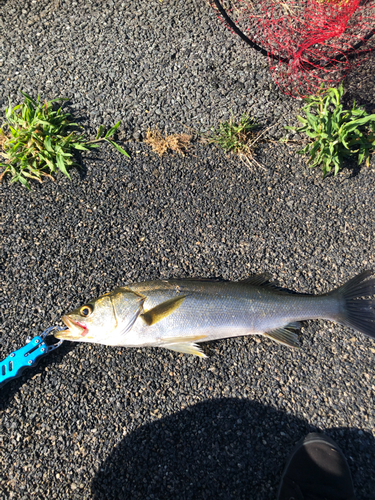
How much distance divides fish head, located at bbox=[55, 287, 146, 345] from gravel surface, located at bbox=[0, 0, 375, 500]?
373 millimetres

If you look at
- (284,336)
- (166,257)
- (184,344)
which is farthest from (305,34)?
(184,344)

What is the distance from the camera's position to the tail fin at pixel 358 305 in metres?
2.95

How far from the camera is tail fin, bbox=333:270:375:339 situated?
295 centimetres

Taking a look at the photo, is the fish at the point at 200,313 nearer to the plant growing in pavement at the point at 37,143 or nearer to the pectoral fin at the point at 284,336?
the pectoral fin at the point at 284,336

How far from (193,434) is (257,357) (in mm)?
919

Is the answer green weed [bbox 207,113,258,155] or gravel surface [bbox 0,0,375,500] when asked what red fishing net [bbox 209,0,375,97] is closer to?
gravel surface [bbox 0,0,375,500]

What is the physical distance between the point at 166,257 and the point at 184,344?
3.07ft

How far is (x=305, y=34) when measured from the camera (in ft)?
13.0

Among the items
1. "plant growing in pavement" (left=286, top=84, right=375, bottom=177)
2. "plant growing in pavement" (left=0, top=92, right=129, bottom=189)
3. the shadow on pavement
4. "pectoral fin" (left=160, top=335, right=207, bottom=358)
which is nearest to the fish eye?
"pectoral fin" (left=160, top=335, right=207, bottom=358)

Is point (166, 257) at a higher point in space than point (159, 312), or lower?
higher

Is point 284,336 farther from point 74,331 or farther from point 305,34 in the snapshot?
point 305,34

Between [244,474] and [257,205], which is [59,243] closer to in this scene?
[257,205]

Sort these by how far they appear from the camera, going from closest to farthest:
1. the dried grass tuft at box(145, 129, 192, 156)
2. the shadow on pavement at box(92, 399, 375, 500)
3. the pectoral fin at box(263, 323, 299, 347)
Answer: the shadow on pavement at box(92, 399, 375, 500) < the pectoral fin at box(263, 323, 299, 347) < the dried grass tuft at box(145, 129, 192, 156)

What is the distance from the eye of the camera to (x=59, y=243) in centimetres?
330
